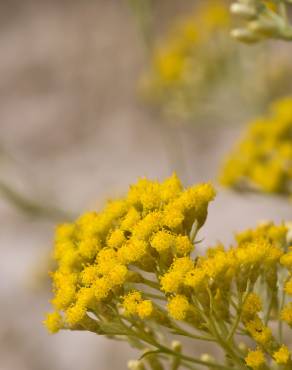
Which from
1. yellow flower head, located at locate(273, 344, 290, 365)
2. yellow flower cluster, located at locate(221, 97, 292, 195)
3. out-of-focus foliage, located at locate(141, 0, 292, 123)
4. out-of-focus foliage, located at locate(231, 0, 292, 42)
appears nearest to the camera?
yellow flower head, located at locate(273, 344, 290, 365)

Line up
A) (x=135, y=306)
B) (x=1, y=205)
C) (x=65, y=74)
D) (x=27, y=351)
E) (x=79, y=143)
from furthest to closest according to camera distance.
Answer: (x=65, y=74), (x=79, y=143), (x=1, y=205), (x=27, y=351), (x=135, y=306)

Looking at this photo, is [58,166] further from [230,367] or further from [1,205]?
[230,367]

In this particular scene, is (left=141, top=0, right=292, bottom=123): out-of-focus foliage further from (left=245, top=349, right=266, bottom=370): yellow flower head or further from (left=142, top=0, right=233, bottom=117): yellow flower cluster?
(left=245, top=349, right=266, bottom=370): yellow flower head

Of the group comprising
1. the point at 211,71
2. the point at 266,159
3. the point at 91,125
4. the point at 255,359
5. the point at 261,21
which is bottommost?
the point at 255,359

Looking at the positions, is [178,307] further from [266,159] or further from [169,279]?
[266,159]

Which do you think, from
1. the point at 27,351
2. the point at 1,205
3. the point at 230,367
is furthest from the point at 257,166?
the point at 1,205

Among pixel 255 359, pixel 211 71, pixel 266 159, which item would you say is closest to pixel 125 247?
pixel 255 359

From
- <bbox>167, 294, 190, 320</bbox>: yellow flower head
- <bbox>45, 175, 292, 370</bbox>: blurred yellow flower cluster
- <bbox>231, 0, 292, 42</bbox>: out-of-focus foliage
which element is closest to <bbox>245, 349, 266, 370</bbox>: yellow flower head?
<bbox>45, 175, 292, 370</bbox>: blurred yellow flower cluster
